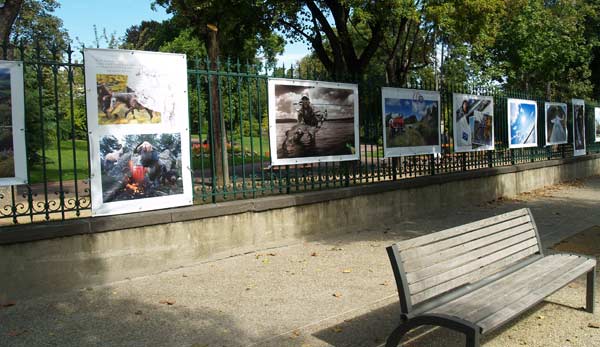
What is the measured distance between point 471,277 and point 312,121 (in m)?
4.67

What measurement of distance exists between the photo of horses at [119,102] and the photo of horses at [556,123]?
13.7 metres

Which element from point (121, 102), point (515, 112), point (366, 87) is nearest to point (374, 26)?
point (515, 112)

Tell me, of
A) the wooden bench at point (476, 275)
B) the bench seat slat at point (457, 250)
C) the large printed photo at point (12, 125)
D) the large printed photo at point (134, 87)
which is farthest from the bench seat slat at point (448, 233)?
the large printed photo at point (12, 125)

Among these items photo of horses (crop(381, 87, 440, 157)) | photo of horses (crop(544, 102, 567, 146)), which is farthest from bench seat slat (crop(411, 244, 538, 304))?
photo of horses (crop(544, 102, 567, 146))

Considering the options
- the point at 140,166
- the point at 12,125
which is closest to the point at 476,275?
the point at 140,166

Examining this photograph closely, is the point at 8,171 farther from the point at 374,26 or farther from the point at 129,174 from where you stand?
the point at 374,26

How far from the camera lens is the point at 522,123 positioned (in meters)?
15.1

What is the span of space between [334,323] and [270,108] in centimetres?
404

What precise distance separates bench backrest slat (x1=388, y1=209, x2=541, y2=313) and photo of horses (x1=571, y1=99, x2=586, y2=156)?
49.3 ft

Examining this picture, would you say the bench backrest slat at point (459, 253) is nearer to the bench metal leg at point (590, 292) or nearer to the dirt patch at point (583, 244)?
the bench metal leg at point (590, 292)

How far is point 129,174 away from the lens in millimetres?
6414

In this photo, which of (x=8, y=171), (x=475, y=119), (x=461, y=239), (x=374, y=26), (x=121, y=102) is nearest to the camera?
(x=461, y=239)

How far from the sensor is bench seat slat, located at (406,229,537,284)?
151 inches

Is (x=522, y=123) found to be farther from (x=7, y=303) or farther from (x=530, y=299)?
(x=7, y=303)
